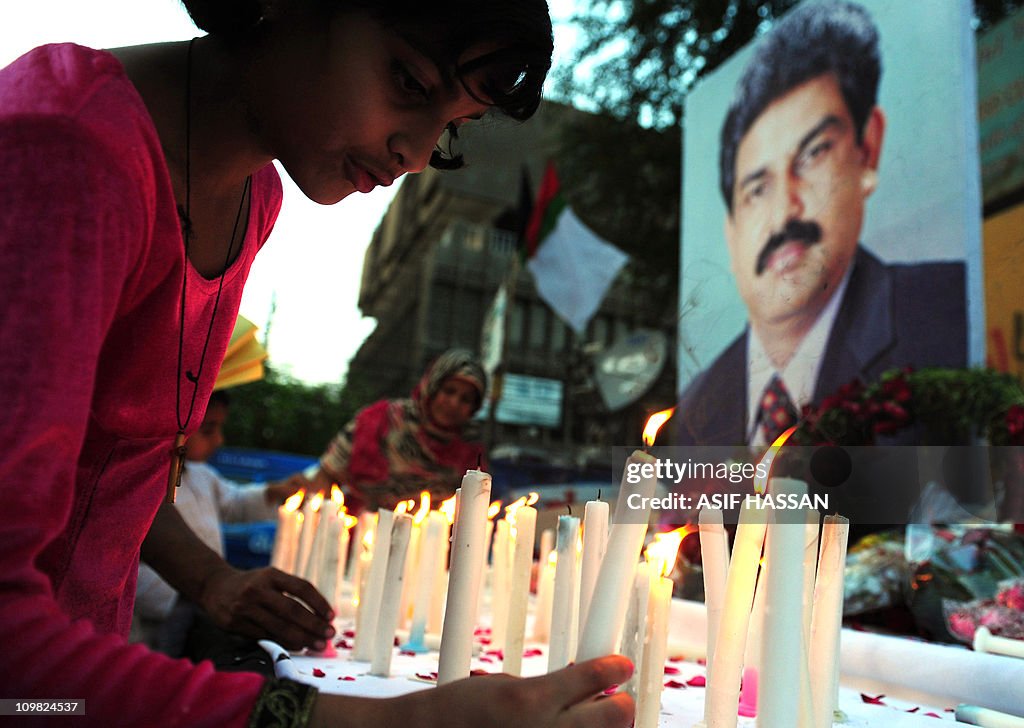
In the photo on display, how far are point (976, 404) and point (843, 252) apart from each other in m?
1.17

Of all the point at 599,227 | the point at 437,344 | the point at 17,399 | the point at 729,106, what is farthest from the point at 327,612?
the point at 437,344

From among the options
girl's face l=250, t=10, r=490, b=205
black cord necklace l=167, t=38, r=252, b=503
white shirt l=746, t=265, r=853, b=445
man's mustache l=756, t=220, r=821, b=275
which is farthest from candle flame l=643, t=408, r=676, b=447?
man's mustache l=756, t=220, r=821, b=275

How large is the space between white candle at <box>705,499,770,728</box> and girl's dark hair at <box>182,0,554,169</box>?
0.58 meters

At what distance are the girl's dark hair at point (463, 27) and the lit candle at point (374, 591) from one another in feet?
3.02

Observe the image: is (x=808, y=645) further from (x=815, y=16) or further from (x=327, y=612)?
(x=815, y=16)

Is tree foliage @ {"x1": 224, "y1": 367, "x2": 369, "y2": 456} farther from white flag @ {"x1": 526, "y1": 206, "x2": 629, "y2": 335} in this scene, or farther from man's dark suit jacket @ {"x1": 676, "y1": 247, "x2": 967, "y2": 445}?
man's dark suit jacket @ {"x1": 676, "y1": 247, "x2": 967, "y2": 445}

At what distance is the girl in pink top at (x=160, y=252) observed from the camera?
62 centimetres

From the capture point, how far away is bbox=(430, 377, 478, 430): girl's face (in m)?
4.41

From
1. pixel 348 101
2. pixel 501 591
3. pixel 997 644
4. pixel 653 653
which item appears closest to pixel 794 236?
pixel 501 591

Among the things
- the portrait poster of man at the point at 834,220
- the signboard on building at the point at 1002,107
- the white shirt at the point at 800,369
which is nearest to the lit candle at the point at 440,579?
the portrait poster of man at the point at 834,220

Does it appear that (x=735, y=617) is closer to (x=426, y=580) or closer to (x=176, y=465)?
(x=176, y=465)

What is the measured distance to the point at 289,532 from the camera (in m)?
2.41

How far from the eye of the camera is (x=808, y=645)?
1003 millimetres

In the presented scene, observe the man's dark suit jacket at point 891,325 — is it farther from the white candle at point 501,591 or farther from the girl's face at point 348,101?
the girl's face at point 348,101
